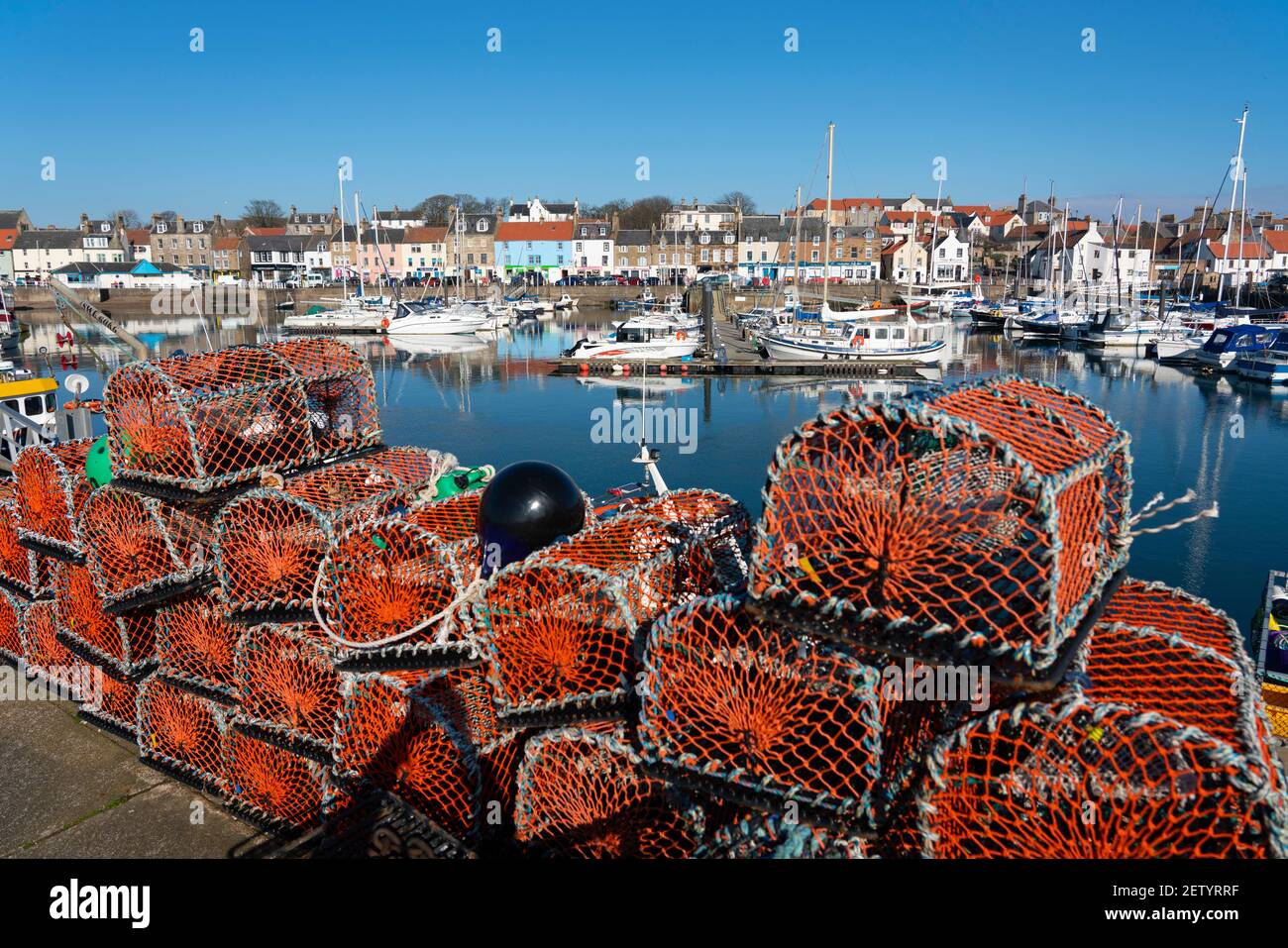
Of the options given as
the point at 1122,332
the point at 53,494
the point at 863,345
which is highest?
the point at 1122,332

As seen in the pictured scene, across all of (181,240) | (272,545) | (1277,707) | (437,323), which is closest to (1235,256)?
(437,323)

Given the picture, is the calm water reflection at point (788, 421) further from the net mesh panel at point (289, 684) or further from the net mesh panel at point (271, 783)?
the net mesh panel at point (271, 783)

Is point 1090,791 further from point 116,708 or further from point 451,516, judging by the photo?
point 116,708

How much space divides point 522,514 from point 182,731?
2.71 metres

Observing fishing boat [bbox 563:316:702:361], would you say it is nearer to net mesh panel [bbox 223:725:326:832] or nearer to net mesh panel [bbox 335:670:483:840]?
net mesh panel [bbox 223:725:326:832]

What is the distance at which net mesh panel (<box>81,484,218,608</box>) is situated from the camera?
4.86m

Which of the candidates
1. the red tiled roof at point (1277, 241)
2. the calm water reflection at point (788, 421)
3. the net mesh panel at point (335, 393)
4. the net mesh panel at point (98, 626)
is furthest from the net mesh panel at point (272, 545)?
the red tiled roof at point (1277, 241)

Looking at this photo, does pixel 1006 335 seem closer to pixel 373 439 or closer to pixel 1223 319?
pixel 1223 319

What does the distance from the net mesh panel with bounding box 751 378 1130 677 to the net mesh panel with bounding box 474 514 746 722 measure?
0.80 meters

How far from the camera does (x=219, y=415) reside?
4930 mm
